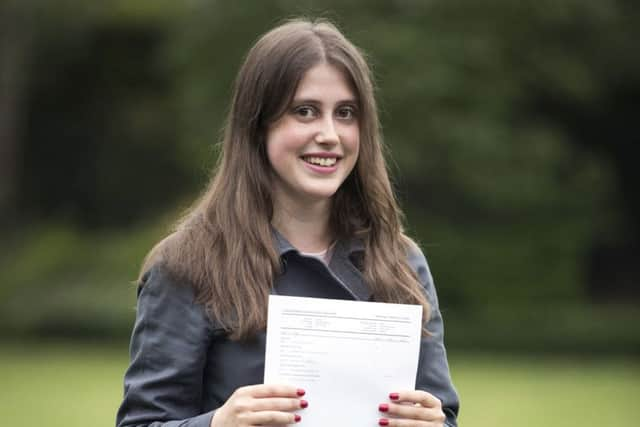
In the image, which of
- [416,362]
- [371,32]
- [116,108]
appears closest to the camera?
[416,362]

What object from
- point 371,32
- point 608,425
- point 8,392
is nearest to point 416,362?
point 608,425

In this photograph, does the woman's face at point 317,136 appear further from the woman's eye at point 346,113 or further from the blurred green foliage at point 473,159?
the blurred green foliage at point 473,159

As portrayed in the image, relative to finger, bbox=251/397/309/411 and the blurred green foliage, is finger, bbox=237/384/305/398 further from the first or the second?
the blurred green foliage

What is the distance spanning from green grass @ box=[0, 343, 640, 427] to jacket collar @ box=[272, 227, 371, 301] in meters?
9.99

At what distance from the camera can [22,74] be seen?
94.5 ft

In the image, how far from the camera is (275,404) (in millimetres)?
2711

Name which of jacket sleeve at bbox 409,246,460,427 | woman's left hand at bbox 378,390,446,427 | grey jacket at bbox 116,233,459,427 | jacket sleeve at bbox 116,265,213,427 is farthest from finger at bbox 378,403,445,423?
jacket sleeve at bbox 116,265,213,427

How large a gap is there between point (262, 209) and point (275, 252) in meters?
0.15

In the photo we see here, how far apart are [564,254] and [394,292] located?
21177 mm

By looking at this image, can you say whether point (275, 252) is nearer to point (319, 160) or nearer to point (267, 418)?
point (319, 160)

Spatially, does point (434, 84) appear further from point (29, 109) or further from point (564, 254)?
point (29, 109)

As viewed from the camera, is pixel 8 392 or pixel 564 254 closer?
pixel 8 392

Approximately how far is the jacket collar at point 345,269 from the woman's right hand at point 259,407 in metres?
0.43

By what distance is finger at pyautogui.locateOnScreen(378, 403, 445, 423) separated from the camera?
2.80 meters
